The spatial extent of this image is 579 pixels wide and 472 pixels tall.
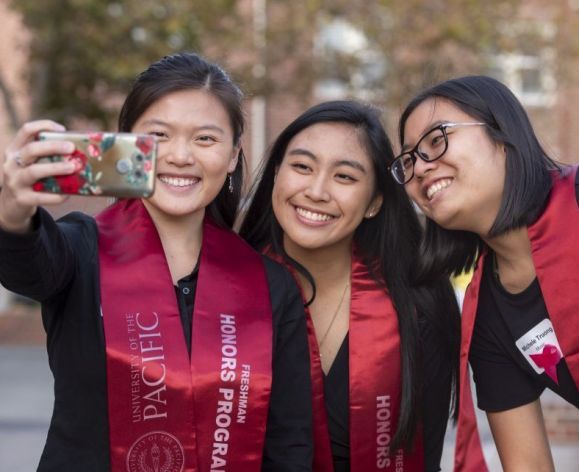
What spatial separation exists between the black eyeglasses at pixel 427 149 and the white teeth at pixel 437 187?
0.22 ft

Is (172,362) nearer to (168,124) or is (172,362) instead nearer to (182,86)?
(168,124)

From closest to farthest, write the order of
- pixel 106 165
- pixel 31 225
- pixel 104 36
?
pixel 106 165
pixel 31 225
pixel 104 36

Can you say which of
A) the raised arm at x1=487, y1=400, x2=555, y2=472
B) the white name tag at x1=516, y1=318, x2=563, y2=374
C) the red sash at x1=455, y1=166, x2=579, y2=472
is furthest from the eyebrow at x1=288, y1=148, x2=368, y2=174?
the raised arm at x1=487, y1=400, x2=555, y2=472

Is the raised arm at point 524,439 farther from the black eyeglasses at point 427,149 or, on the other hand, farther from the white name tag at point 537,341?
the black eyeglasses at point 427,149

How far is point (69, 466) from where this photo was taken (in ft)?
7.78

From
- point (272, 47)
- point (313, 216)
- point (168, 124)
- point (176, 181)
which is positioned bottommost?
point (313, 216)

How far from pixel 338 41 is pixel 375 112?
10601 millimetres

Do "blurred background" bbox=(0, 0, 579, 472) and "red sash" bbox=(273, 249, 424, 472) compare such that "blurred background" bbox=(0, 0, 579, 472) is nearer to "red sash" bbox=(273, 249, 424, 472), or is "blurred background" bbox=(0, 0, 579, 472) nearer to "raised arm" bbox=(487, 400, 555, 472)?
"red sash" bbox=(273, 249, 424, 472)

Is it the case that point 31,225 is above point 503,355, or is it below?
above

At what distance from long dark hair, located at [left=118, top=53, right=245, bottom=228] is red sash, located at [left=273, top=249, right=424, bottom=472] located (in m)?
0.53

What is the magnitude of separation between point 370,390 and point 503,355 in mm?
411

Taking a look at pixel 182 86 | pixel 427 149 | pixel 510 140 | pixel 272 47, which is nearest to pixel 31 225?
pixel 182 86

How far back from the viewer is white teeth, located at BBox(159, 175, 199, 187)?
8.70 ft

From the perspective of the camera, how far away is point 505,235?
285 centimetres
